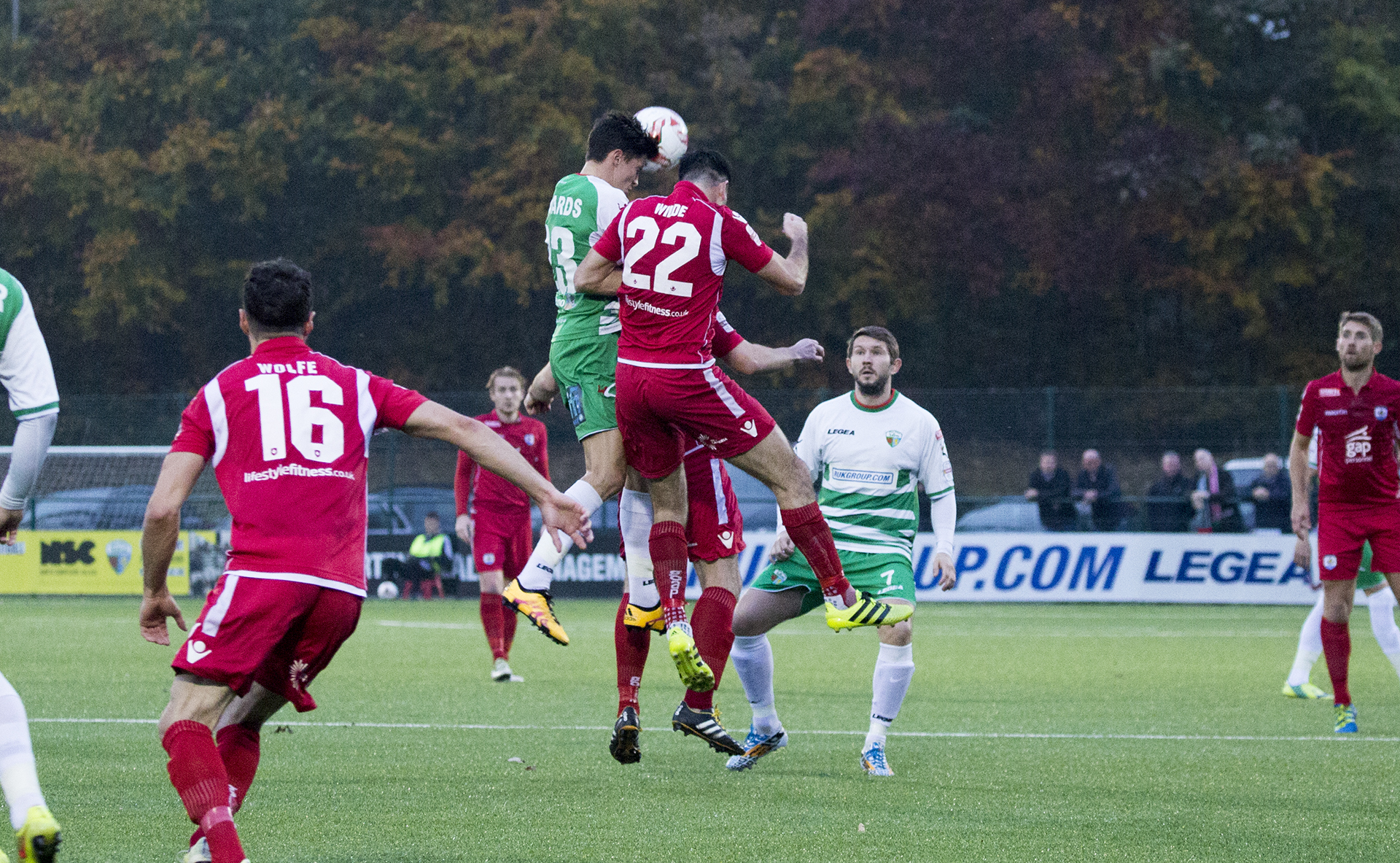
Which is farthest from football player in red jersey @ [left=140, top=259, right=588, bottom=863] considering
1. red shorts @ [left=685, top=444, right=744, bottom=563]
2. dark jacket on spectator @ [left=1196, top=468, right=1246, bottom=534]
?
dark jacket on spectator @ [left=1196, top=468, right=1246, bottom=534]

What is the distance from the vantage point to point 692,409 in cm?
691

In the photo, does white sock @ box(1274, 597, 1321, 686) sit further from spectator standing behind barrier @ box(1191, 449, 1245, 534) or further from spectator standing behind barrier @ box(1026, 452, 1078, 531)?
spectator standing behind barrier @ box(1026, 452, 1078, 531)

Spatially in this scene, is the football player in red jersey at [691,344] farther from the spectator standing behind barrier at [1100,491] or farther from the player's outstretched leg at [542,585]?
the spectator standing behind barrier at [1100,491]

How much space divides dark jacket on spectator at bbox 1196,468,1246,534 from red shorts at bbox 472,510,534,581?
39.7 feet

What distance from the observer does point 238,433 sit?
4957mm

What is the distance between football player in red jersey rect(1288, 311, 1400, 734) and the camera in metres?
10.2

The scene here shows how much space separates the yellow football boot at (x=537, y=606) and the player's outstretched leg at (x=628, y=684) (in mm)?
361

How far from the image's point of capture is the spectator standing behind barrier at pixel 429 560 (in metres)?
22.8

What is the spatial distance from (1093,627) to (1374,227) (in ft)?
66.3

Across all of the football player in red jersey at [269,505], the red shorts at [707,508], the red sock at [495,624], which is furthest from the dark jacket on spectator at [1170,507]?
the football player in red jersey at [269,505]

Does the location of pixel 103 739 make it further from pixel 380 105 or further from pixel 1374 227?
pixel 1374 227

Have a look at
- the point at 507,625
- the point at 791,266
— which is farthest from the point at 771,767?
the point at 507,625

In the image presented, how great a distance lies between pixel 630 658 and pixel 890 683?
1.48 metres

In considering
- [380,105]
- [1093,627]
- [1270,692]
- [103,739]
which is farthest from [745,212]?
[103,739]
